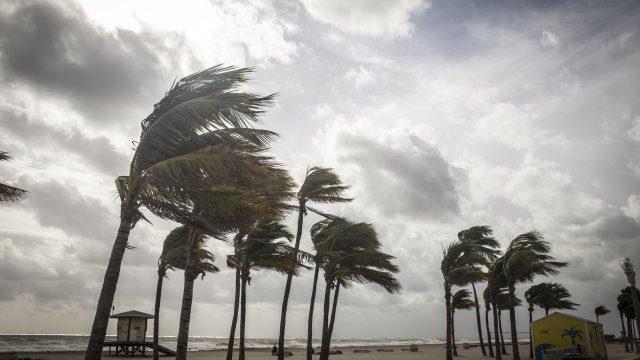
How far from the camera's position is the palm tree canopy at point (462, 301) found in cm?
4016

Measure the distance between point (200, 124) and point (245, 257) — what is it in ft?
40.7

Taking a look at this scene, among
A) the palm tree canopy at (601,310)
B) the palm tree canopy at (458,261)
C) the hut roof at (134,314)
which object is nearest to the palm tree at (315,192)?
the palm tree canopy at (458,261)

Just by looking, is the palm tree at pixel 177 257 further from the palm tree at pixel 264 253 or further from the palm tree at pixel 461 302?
Result: the palm tree at pixel 461 302

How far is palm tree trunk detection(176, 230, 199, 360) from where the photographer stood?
11.4 m

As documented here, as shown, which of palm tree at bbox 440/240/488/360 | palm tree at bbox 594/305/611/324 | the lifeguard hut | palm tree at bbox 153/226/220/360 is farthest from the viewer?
palm tree at bbox 594/305/611/324

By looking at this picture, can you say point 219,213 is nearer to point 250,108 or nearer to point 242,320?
point 250,108

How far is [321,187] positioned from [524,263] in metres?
11.7

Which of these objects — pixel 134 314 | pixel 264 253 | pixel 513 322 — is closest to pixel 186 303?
pixel 264 253

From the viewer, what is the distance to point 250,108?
8734 mm

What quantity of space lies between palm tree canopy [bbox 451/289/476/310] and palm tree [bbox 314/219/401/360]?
1955 centimetres

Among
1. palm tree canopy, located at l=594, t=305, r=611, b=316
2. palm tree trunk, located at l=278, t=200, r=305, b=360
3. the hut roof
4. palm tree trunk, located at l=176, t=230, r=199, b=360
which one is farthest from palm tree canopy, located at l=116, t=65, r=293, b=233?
palm tree canopy, located at l=594, t=305, r=611, b=316

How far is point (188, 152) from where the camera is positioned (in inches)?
345

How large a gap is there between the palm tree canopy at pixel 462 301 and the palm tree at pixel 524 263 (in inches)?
569

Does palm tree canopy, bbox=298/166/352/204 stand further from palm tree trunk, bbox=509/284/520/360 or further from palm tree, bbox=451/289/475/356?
palm tree, bbox=451/289/475/356
